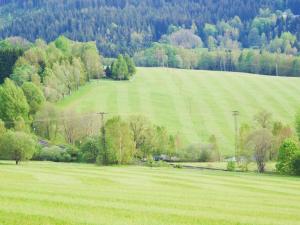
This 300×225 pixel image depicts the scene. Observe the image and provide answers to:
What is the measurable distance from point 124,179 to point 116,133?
5457cm

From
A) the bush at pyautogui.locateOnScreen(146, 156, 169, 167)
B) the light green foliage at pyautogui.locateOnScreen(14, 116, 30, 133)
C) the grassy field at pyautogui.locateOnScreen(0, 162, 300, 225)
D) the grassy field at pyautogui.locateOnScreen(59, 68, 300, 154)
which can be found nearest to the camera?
the grassy field at pyautogui.locateOnScreen(0, 162, 300, 225)

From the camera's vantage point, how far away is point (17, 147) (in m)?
103

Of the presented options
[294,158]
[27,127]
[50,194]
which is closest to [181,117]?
[27,127]

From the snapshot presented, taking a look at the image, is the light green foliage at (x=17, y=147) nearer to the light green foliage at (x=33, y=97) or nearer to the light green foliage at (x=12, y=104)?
the light green foliage at (x=12, y=104)

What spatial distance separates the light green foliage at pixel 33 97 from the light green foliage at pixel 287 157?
2598 inches

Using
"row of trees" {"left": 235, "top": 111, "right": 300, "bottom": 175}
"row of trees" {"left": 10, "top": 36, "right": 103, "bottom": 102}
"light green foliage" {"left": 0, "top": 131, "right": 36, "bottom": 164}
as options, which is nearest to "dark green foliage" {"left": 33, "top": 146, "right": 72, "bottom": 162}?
"light green foliage" {"left": 0, "top": 131, "right": 36, "bottom": 164}

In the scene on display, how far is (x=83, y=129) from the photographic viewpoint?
14125 centimetres

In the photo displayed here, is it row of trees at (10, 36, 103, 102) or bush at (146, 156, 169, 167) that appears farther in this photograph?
row of trees at (10, 36, 103, 102)

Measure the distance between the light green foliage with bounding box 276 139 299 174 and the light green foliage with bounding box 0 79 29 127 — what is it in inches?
2415

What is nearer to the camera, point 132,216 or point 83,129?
point 132,216

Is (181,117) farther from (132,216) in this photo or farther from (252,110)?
(132,216)

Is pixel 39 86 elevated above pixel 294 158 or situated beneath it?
elevated above

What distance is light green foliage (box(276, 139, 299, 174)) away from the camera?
334 feet

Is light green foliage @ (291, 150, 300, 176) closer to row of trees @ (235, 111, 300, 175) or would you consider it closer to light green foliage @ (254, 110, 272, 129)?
row of trees @ (235, 111, 300, 175)
